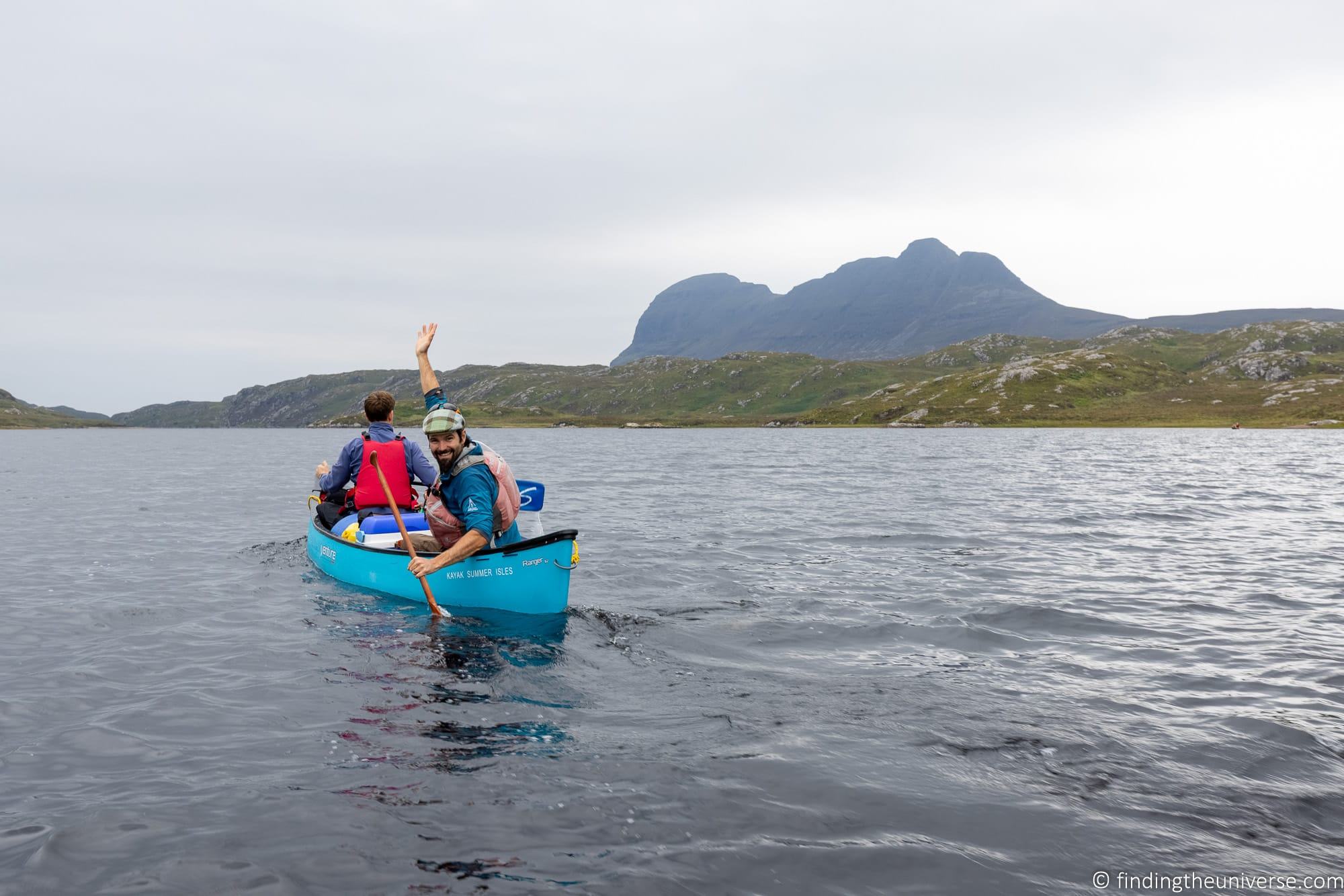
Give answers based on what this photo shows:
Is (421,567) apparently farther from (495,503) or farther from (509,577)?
(495,503)

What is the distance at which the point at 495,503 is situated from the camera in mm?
14508

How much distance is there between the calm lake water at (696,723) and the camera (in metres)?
6.78

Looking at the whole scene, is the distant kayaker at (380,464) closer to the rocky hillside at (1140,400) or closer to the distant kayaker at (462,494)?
the distant kayaker at (462,494)

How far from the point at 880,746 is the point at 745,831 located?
2621mm

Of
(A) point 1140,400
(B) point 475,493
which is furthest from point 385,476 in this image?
(A) point 1140,400

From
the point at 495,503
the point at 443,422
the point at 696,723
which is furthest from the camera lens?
the point at 495,503

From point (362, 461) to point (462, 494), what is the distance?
245 inches

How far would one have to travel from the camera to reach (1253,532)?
25.3 m

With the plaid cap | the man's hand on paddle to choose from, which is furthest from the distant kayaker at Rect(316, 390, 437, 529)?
the plaid cap

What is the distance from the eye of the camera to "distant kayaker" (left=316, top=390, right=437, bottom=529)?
17.5 metres

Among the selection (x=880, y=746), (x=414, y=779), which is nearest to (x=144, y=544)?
(x=414, y=779)

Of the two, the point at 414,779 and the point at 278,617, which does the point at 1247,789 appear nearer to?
the point at 414,779

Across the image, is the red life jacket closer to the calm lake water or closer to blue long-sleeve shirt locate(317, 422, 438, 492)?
blue long-sleeve shirt locate(317, 422, 438, 492)

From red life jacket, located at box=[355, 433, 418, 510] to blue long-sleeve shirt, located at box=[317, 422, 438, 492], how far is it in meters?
0.11
